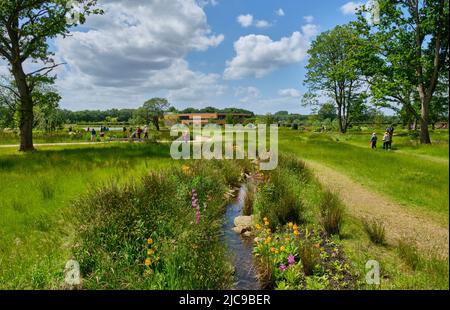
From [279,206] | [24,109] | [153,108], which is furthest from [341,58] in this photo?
[153,108]

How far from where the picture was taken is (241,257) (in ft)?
18.7

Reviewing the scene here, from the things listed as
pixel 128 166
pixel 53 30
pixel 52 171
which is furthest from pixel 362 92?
pixel 53 30

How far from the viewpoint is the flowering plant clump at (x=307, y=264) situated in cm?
438

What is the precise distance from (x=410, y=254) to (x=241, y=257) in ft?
9.77

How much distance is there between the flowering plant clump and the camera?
4383 millimetres

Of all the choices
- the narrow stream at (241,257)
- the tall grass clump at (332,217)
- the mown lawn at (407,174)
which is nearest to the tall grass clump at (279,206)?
the tall grass clump at (332,217)

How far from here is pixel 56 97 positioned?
70.3 feet

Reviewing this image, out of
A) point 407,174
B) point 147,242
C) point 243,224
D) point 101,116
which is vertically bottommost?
point 243,224

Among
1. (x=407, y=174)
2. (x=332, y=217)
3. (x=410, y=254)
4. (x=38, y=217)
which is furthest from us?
(x=38, y=217)

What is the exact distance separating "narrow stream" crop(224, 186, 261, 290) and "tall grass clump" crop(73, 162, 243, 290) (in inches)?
10.7

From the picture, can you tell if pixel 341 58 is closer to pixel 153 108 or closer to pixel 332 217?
pixel 332 217

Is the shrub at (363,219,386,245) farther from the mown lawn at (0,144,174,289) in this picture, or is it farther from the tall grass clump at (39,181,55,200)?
the tall grass clump at (39,181,55,200)

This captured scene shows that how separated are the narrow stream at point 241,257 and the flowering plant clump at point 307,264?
0.28 m

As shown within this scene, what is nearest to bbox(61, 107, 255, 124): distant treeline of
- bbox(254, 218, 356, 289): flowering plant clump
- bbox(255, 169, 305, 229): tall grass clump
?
bbox(255, 169, 305, 229): tall grass clump
